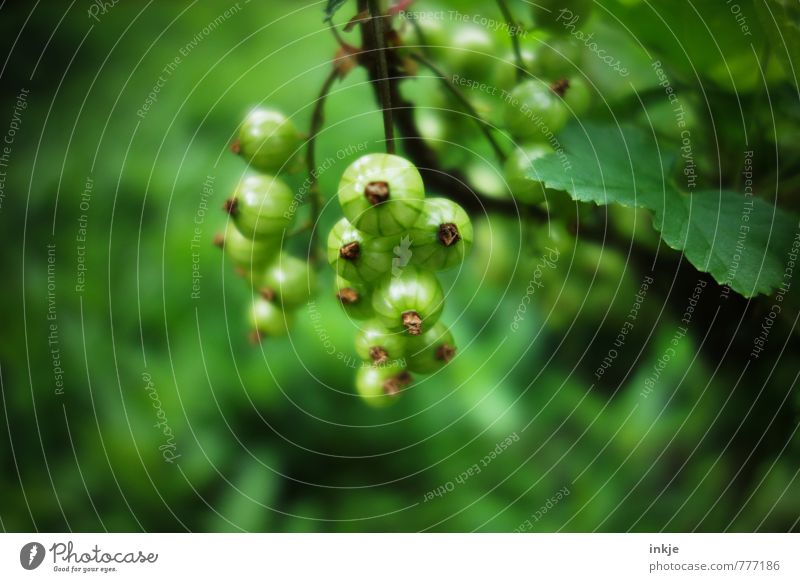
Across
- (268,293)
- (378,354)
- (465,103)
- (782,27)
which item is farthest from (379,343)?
(782,27)

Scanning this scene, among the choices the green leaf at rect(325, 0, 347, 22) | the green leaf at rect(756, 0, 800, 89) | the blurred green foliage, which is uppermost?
the green leaf at rect(325, 0, 347, 22)

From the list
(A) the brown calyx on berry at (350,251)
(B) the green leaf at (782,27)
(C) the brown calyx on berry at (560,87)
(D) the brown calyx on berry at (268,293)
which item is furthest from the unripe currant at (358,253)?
(B) the green leaf at (782,27)

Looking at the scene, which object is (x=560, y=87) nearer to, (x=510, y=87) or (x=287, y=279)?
(x=510, y=87)

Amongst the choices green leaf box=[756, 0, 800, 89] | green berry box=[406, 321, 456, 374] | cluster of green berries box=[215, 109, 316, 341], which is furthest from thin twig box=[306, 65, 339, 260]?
green leaf box=[756, 0, 800, 89]

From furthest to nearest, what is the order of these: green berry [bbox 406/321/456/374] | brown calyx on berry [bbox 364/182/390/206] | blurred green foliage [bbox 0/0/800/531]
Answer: blurred green foliage [bbox 0/0/800/531] → green berry [bbox 406/321/456/374] → brown calyx on berry [bbox 364/182/390/206]

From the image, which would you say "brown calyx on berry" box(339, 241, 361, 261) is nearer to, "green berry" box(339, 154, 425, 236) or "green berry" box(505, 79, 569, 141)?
"green berry" box(339, 154, 425, 236)
